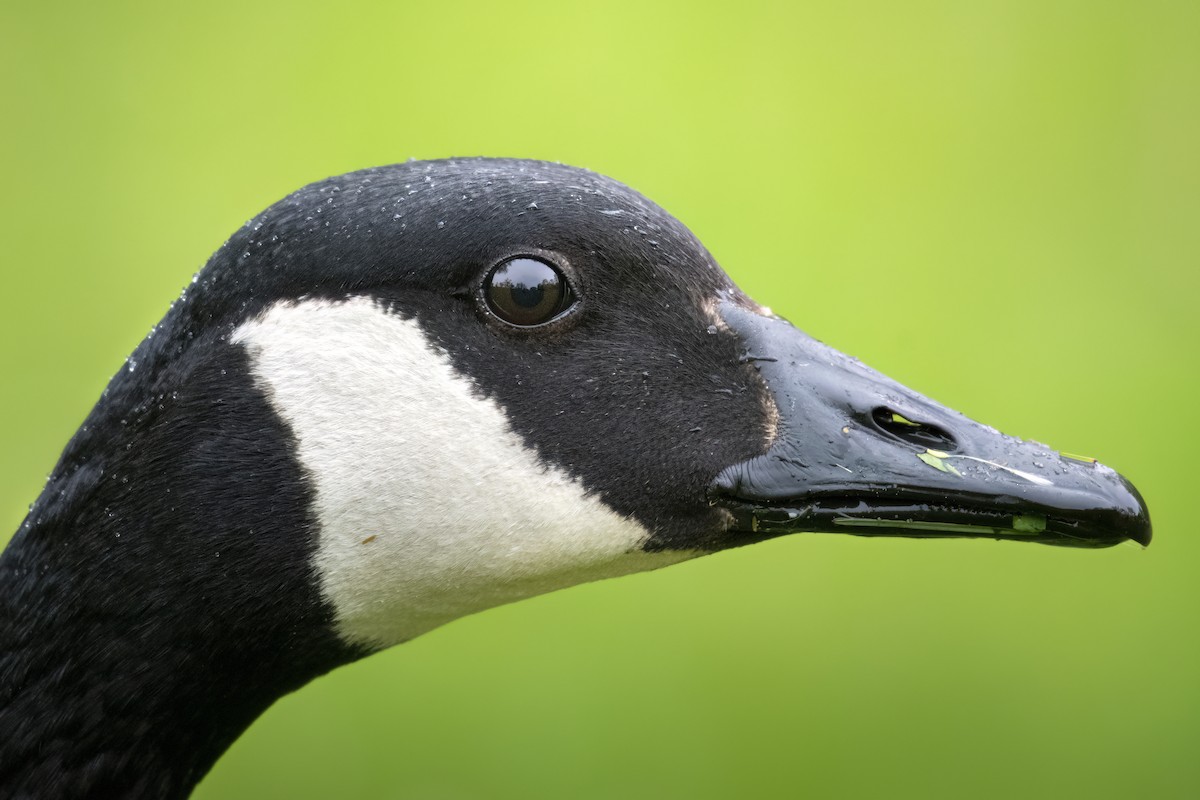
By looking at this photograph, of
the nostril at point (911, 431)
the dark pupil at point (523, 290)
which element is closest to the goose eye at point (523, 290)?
the dark pupil at point (523, 290)

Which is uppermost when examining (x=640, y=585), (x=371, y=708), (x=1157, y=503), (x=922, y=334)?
(x=922, y=334)

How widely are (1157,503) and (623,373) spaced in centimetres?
480

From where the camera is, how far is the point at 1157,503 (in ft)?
20.1

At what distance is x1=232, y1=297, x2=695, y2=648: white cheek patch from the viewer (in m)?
2.22

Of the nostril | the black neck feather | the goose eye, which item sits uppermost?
the goose eye

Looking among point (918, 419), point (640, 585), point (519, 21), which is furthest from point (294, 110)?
point (918, 419)

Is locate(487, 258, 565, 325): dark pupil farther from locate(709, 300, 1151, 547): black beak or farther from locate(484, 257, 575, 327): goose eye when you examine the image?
locate(709, 300, 1151, 547): black beak

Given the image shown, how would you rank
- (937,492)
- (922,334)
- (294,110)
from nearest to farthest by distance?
(937,492)
(922,334)
(294,110)

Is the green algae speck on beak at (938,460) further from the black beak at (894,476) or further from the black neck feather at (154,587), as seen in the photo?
the black neck feather at (154,587)

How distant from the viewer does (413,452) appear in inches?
87.5

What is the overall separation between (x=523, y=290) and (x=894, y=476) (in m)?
0.78

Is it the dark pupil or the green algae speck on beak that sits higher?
the dark pupil

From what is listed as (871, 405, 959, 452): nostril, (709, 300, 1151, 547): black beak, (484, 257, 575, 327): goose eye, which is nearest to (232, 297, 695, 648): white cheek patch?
(484, 257, 575, 327): goose eye

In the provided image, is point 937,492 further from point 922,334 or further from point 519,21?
point 519,21
